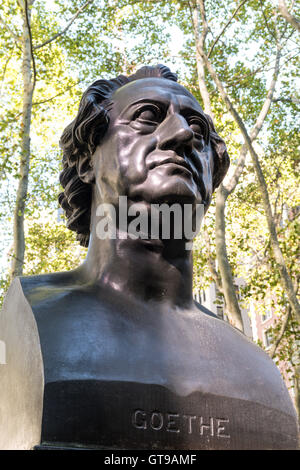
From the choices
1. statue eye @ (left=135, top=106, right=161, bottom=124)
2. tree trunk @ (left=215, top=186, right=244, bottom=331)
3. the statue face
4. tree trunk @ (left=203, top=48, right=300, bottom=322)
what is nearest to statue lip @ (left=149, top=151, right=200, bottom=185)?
the statue face

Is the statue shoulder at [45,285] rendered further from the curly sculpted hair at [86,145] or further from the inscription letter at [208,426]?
the inscription letter at [208,426]

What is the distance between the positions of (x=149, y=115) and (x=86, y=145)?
44 cm

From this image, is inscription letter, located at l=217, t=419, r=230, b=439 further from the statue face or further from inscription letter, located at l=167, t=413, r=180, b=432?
the statue face

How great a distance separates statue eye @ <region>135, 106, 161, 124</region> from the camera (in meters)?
3.03

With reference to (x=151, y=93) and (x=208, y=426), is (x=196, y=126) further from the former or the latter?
(x=208, y=426)

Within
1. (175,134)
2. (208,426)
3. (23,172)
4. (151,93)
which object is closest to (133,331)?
(208,426)

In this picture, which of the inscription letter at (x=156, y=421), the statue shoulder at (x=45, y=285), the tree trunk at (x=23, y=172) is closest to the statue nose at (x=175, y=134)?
the statue shoulder at (x=45, y=285)

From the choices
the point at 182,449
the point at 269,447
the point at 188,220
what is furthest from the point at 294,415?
the point at 188,220

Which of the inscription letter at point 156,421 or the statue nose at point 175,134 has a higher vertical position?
the statue nose at point 175,134

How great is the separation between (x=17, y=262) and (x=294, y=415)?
22.0 feet

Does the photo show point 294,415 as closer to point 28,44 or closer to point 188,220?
point 188,220

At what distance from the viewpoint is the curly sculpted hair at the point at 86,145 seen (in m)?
3.16

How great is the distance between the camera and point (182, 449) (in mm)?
2393

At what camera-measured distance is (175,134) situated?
286 centimetres
